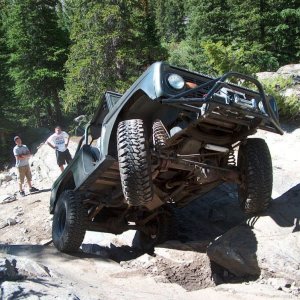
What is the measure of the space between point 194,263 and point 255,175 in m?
1.75

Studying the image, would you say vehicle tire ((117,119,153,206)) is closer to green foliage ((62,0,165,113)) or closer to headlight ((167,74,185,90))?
headlight ((167,74,185,90))

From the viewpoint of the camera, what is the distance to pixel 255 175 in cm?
611

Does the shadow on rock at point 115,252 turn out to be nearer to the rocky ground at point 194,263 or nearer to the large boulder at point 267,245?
the rocky ground at point 194,263

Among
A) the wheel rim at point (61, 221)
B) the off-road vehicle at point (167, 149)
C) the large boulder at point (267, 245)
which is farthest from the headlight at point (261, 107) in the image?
the wheel rim at point (61, 221)

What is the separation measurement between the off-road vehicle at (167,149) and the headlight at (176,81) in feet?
0.04

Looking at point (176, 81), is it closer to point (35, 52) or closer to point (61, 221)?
point (61, 221)

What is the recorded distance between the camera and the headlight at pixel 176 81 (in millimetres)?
5160

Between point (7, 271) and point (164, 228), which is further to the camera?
point (164, 228)

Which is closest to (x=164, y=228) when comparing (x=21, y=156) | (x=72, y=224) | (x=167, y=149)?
(x=72, y=224)

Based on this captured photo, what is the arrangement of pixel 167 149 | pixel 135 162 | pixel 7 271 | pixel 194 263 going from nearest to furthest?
1. pixel 7 271
2. pixel 135 162
3. pixel 167 149
4. pixel 194 263

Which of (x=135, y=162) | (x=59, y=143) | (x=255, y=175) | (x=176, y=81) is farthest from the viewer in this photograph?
(x=59, y=143)

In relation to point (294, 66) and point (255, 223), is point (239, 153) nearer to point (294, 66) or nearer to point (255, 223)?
point (255, 223)

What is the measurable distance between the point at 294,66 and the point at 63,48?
13.2 metres

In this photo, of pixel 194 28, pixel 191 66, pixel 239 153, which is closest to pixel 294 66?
pixel 191 66
